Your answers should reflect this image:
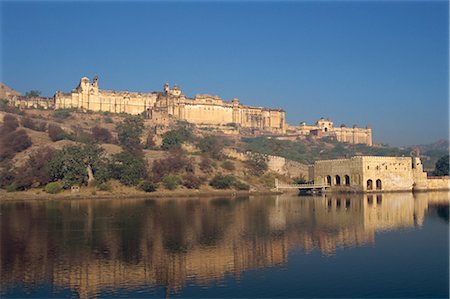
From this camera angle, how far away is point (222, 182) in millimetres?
54969

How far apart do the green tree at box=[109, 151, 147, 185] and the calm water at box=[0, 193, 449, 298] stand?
1706 cm

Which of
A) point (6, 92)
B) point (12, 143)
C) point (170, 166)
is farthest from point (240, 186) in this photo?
point (6, 92)

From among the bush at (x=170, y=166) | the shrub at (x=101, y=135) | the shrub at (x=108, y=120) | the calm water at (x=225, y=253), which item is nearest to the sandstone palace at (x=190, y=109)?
the shrub at (x=108, y=120)

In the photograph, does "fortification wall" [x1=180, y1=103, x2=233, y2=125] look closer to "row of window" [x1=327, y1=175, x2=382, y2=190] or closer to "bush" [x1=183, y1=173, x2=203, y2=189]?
"bush" [x1=183, y1=173, x2=203, y2=189]

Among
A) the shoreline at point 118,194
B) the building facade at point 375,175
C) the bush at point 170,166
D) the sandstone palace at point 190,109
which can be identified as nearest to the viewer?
the shoreline at point 118,194

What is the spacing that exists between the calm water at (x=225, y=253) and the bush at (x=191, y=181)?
64.7ft

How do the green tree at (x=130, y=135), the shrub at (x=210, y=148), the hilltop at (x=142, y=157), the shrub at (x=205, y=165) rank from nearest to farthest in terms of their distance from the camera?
the hilltop at (x=142, y=157) < the shrub at (x=205, y=165) < the green tree at (x=130, y=135) < the shrub at (x=210, y=148)

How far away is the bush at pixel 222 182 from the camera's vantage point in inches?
2167

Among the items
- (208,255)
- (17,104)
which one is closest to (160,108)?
(17,104)

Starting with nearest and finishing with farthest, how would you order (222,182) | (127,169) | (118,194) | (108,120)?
(118,194) → (127,169) → (222,182) → (108,120)

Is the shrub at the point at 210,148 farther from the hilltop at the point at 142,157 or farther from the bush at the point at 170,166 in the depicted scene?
the bush at the point at 170,166

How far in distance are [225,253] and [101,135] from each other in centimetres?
4818

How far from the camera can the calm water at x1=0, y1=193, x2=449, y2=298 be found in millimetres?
15531

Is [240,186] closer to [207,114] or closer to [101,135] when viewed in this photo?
[101,135]
